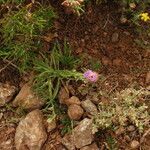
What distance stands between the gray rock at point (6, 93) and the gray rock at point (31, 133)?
0.25 metres

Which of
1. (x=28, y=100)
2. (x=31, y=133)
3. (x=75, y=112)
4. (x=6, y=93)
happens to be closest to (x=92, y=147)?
(x=75, y=112)

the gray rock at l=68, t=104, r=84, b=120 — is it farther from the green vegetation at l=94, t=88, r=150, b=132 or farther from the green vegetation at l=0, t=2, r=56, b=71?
the green vegetation at l=0, t=2, r=56, b=71

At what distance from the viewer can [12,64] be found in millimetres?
3738

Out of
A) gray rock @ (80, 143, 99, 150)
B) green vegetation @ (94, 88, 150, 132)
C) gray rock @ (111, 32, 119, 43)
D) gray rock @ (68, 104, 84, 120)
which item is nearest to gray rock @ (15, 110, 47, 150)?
gray rock @ (68, 104, 84, 120)

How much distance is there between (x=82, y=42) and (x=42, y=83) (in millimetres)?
553

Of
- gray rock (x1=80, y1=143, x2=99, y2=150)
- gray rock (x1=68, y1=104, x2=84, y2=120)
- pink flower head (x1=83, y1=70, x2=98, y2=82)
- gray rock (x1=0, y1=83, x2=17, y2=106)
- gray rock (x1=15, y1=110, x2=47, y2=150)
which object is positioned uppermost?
pink flower head (x1=83, y1=70, x2=98, y2=82)

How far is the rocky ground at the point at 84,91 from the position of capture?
3.46m

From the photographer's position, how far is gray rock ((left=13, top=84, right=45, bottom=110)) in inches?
142

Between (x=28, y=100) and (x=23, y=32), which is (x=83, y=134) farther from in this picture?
(x=23, y=32)

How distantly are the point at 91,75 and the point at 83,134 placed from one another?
49 centimetres

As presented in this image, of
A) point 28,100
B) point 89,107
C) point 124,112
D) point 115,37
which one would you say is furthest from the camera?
point 115,37

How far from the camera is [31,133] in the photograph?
347 cm

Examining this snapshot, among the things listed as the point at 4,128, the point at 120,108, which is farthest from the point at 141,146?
the point at 4,128

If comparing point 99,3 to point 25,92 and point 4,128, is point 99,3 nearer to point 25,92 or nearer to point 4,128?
point 25,92
